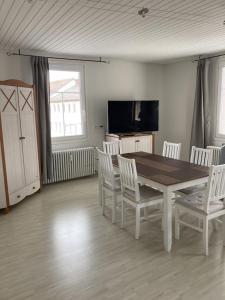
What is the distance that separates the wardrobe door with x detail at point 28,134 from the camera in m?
3.96

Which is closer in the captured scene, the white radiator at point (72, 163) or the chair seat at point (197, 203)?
the chair seat at point (197, 203)

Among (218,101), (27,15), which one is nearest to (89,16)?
(27,15)

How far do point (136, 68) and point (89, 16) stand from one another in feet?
10.7

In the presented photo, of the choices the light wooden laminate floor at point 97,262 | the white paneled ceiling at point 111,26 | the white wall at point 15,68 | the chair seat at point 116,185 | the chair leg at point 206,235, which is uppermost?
the white paneled ceiling at point 111,26

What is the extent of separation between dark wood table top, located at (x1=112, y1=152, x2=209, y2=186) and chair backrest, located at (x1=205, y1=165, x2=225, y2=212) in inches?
9.4

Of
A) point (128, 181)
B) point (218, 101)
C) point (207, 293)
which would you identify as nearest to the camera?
point (207, 293)

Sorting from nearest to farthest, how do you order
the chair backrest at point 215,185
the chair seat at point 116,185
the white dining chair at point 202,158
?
the chair backrest at point 215,185, the white dining chair at point 202,158, the chair seat at point 116,185

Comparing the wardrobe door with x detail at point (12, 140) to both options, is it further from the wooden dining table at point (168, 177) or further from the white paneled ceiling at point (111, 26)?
the wooden dining table at point (168, 177)

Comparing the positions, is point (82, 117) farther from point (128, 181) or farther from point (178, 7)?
point (178, 7)

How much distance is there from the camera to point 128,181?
293 cm

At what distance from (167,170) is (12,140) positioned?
2.37m

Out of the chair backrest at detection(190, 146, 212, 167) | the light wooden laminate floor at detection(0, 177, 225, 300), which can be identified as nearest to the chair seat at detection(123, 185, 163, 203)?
the light wooden laminate floor at detection(0, 177, 225, 300)

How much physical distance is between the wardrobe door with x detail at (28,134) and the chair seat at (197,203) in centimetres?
255

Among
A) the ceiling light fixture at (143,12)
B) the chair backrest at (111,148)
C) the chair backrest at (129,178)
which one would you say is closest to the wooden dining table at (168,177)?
the chair backrest at (129,178)
